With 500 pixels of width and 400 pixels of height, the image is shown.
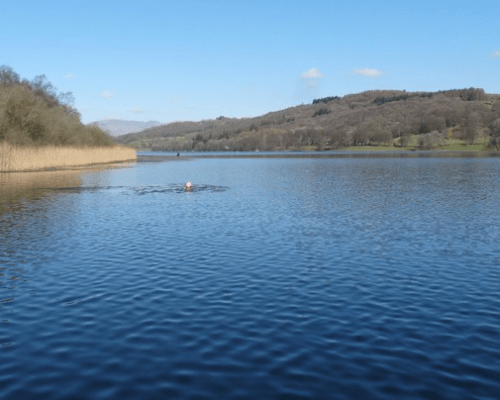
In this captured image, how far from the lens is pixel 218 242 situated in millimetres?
25656

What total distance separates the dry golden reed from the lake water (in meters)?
47.9

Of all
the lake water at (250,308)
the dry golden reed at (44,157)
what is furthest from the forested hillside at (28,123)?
the lake water at (250,308)

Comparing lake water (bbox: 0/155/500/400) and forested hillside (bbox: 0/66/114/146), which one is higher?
forested hillside (bbox: 0/66/114/146)

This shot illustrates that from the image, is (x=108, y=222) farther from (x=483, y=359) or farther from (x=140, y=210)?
(x=483, y=359)

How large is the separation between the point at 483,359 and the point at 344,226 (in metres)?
19.2

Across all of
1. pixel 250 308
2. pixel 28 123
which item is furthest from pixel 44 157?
pixel 250 308

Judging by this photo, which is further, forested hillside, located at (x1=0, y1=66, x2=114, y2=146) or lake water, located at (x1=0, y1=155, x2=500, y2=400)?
forested hillside, located at (x1=0, y1=66, x2=114, y2=146)

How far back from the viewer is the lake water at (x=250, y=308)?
1037 centimetres

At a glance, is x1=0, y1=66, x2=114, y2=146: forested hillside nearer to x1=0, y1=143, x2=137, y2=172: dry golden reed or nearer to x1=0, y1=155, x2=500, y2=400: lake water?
x1=0, y1=143, x2=137, y2=172: dry golden reed

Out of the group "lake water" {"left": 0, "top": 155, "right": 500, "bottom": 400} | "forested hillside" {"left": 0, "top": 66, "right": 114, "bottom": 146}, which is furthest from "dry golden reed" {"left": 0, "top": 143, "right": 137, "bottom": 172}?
"lake water" {"left": 0, "top": 155, "right": 500, "bottom": 400}

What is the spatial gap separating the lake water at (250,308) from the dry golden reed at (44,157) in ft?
157

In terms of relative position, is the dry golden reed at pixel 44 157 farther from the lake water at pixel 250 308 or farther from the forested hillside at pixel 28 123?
the lake water at pixel 250 308

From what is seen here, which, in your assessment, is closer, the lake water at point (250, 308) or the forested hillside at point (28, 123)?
the lake water at point (250, 308)

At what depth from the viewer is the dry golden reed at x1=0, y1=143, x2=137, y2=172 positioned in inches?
2963
